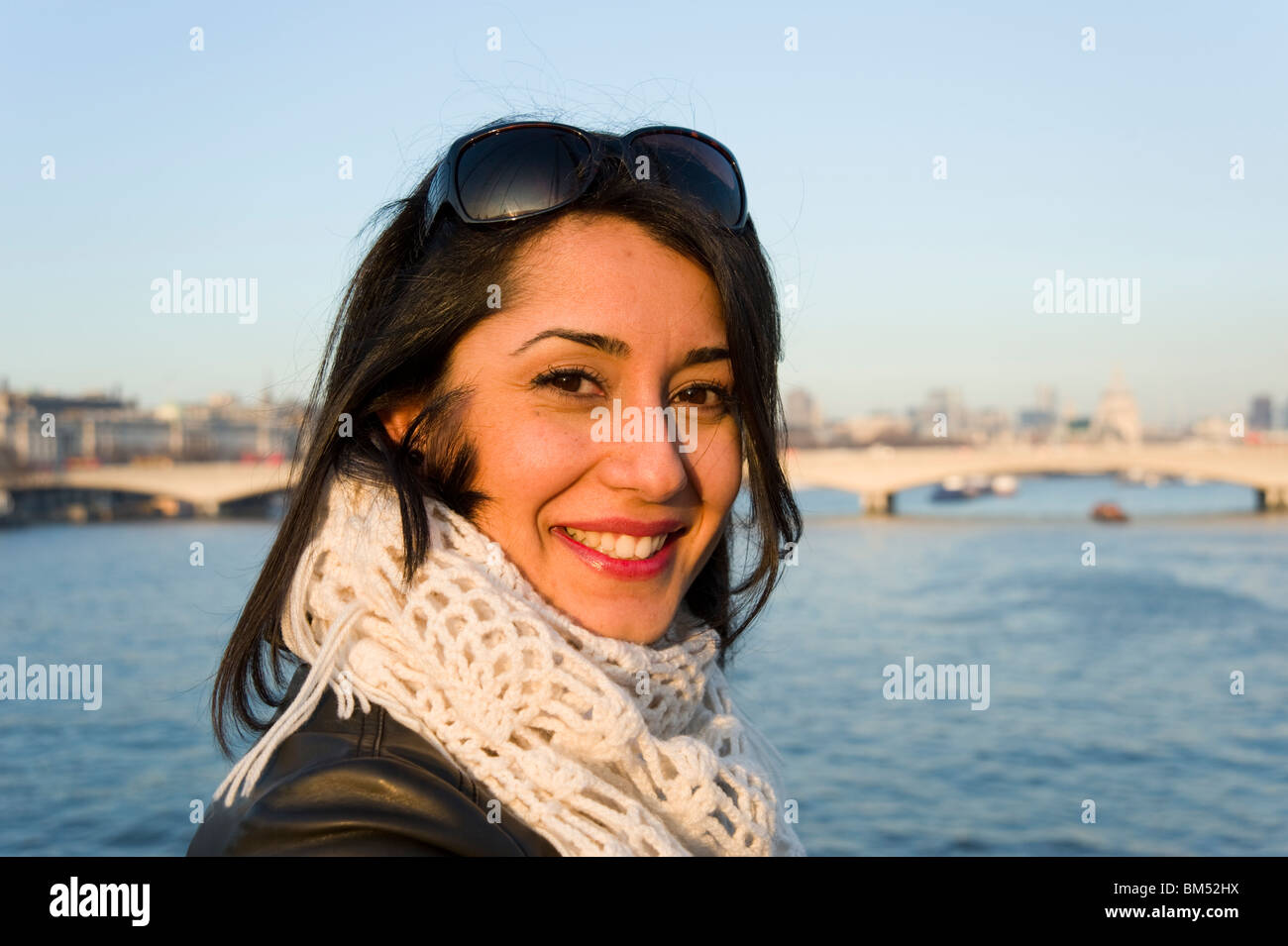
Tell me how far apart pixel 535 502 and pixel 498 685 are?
177 millimetres

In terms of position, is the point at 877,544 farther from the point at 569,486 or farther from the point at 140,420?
the point at 140,420

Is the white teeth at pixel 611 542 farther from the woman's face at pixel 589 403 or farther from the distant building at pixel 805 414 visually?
the distant building at pixel 805 414

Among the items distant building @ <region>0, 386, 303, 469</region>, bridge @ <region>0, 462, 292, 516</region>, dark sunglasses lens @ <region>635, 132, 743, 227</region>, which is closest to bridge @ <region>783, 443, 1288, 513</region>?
bridge @ <region>0, 462, 292, 516</region>

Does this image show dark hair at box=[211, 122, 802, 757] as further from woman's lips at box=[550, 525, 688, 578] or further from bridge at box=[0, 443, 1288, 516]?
bridge at box=[0, 443, 1288, 516]

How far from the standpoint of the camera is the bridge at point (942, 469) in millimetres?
29156

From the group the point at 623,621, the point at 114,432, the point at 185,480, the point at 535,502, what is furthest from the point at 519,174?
the point at 114,432

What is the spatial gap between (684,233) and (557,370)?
19cm

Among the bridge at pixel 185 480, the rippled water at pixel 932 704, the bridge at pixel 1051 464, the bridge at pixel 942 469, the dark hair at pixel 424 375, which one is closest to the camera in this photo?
the dark hair at pixel 424 375

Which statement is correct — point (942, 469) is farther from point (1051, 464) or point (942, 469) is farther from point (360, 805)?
point (360, 805)

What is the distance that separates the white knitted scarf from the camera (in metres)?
1.01

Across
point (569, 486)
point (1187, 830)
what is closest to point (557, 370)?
point (569, 486)

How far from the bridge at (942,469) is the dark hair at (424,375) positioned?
2797 cm

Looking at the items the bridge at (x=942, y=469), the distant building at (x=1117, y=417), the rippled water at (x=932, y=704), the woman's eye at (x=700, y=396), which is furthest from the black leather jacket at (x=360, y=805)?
the distant building at (x=1117, y=417)

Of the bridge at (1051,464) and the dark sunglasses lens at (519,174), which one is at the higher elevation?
the dark sunglasses lens at (519,174)
